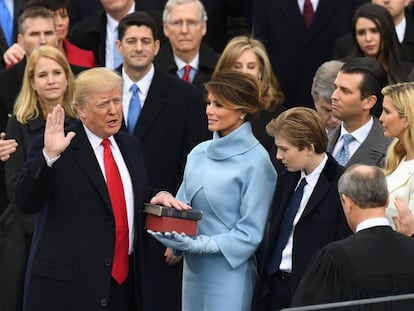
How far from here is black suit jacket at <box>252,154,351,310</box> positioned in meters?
8.09

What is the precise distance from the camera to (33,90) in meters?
9.77

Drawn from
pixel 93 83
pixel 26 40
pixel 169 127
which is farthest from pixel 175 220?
pixel 26 40

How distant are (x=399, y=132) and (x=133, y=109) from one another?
93.9 inches

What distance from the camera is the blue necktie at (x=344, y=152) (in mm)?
9055

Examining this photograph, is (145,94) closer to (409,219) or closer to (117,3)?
(117,3)

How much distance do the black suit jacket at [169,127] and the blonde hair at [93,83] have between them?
1.37 m

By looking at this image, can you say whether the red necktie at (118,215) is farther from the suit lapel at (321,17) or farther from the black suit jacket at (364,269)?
the suit lapel at (321,17)

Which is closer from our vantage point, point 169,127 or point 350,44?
point 169,127

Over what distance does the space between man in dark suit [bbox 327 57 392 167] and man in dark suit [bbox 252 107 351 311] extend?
0.71m

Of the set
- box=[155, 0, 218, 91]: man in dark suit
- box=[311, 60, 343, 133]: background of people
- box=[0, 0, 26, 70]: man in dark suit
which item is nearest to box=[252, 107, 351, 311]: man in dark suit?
box=[311, 60, 343, 133]: background of people

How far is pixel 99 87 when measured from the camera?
838 cm

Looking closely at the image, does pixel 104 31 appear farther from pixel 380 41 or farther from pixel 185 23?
pixel 380 41

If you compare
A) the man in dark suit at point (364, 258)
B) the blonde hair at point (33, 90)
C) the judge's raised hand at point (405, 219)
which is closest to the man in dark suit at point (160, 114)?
the blonde hair at point (33, 90)

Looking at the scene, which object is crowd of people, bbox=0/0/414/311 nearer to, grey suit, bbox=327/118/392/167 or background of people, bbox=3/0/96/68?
grey suit, bbox=327/118/392/167
